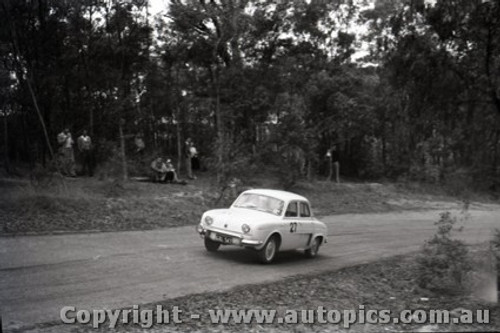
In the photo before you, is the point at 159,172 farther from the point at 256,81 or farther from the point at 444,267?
the point at 444,267

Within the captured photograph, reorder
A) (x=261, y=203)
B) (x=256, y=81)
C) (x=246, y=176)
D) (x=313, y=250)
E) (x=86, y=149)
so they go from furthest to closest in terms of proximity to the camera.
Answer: (x=256, y=81) → (x=86, y=149) → (x=246, y=176) → (x=313, y=250) → (x=261, y=203)

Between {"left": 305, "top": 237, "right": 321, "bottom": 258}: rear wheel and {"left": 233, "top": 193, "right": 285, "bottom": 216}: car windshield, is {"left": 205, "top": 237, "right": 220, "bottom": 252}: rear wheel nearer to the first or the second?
{"left": 233, "top": 193, "right": 285, "bottom": 216}: car windshield

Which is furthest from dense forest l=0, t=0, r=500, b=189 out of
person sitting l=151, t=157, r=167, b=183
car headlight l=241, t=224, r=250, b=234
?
car headlight l=241, t=224, r=250, b=234

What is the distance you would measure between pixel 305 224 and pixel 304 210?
410 millimetres

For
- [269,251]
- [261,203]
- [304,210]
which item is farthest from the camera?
[304,210]

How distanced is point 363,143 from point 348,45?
11988mm

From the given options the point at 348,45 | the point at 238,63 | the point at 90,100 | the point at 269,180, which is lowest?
the point at 269,180

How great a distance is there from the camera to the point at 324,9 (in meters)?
31.2

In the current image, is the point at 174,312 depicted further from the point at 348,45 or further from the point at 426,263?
the point at 348,45

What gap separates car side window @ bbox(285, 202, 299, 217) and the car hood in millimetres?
443

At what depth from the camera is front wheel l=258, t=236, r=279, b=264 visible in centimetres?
1155

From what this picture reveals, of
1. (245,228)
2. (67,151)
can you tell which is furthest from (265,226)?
(67,151)

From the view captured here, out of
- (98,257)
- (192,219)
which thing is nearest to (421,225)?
(192,219)

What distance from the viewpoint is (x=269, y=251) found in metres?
11.8
